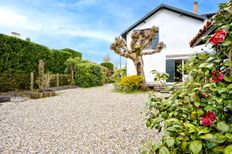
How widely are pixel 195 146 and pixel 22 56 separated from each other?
14468mm

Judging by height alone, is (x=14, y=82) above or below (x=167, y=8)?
below

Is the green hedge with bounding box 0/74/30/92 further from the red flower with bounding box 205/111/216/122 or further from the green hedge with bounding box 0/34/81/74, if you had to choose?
the red flower with bounding box 205/111/216/122

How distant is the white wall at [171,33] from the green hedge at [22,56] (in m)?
8.36

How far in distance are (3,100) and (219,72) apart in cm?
1049

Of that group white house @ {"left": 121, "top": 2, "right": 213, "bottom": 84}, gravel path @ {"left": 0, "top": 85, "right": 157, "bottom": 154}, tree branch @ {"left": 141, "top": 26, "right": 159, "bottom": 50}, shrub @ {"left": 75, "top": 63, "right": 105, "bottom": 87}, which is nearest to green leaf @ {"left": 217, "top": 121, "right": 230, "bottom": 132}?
gravel path @ {"left": 0, "top": 85, "right": 157, "bottom": 154}

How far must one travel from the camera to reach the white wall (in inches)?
651

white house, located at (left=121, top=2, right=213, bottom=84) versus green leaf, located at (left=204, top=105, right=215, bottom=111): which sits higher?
white house, located at (left=121, top=2, right=213, bottom=84)

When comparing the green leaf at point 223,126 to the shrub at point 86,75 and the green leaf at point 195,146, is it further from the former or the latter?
the shrub at point 86,75

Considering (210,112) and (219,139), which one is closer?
(219,139)

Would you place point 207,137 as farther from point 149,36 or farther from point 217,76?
point 149,36

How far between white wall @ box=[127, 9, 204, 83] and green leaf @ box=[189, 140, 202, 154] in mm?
15340

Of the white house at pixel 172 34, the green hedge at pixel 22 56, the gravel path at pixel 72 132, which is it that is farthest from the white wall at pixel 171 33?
the gravel path at pixel 72 132

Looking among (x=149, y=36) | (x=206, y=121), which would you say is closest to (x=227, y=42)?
(x=206, y=121)

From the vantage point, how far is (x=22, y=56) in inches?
549
